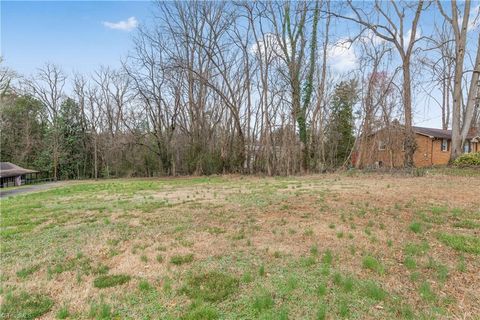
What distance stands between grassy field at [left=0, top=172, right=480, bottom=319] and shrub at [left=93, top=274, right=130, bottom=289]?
0.07 ft

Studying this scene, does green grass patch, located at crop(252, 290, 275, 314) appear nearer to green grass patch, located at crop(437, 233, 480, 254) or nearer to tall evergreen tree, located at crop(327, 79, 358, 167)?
green grass patch, located at crop(437, 233, 480, 254)

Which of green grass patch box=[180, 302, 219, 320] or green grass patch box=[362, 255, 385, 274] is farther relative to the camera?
green grass patch box=[362, 255, 385, 274]

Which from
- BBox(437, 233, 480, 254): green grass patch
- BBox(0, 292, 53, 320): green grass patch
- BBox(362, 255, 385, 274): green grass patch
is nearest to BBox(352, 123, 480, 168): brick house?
BBox(437, 233, 480, 254): green grass patch

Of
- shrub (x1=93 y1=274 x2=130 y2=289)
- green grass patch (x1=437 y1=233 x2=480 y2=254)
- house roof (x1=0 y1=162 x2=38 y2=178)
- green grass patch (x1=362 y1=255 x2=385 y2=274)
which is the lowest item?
shrub (x1=93 y1=274 x2=130 y2=289)

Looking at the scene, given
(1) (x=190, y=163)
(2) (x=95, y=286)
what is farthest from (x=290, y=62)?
(2) (x=95, y=286)

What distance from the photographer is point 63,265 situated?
3.69 meters

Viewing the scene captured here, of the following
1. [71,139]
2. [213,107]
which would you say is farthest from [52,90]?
[213,107]

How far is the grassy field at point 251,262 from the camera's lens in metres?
2.70

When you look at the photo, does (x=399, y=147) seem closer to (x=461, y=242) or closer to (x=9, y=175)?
(x=461, y=242)

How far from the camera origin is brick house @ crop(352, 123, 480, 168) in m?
18.4

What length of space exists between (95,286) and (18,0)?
7.71 metres

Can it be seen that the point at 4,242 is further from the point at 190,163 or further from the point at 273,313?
the point at 190,163

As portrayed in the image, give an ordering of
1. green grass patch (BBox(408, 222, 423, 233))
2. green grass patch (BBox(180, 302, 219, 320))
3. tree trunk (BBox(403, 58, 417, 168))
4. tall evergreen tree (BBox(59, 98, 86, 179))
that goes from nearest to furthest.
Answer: green grass patch (BBox(180, 302, 219, 320))
green grass patch (BBox(408, 222, 423, 233))
tree trunk (BBox(403, 58, 417, 168))
tall evergreen tree (BBox(59, 98, 86, 179))

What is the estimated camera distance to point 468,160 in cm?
1225
